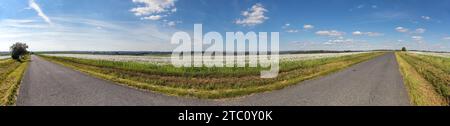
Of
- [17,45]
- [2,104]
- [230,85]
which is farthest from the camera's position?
[17,45]

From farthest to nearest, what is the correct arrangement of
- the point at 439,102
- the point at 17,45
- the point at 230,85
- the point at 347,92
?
1. the point at 17,45
2. the point at 230,85
3. the point at 347,92
4. the point at 439,102

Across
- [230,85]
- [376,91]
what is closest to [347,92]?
[376,91]
